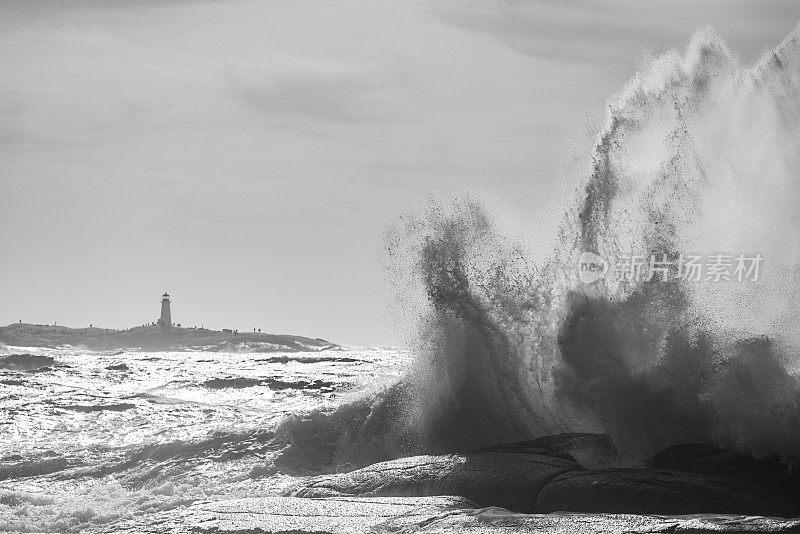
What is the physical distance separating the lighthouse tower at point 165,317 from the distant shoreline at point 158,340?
0.63m

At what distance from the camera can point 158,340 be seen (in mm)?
97688

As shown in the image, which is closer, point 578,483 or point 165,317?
point 578,483

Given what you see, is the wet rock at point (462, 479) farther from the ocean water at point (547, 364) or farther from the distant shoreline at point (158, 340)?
the distant shoreline at point (158, 340)

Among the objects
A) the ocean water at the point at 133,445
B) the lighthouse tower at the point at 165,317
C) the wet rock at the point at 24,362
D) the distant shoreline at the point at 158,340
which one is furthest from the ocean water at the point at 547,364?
the lighthouse tower at the point at 165,317

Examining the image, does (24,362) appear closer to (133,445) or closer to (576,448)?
(133,445)

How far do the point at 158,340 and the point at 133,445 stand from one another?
84.8m

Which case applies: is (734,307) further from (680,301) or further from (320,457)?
(320,457)

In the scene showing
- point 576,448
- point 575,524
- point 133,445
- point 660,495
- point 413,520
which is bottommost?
point 133,445

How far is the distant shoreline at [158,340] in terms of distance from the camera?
8631 cm

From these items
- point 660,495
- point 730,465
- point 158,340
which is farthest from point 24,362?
point 158,340

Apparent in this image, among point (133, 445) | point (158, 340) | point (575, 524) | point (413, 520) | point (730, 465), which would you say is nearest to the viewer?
point (575, 524)

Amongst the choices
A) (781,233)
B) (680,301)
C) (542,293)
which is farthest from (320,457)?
(781,233)

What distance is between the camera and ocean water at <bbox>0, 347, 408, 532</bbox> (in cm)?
1112

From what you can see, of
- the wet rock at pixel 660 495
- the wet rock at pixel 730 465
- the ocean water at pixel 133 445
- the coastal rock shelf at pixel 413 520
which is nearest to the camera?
the coastal rock shelf at pixel 413 520
